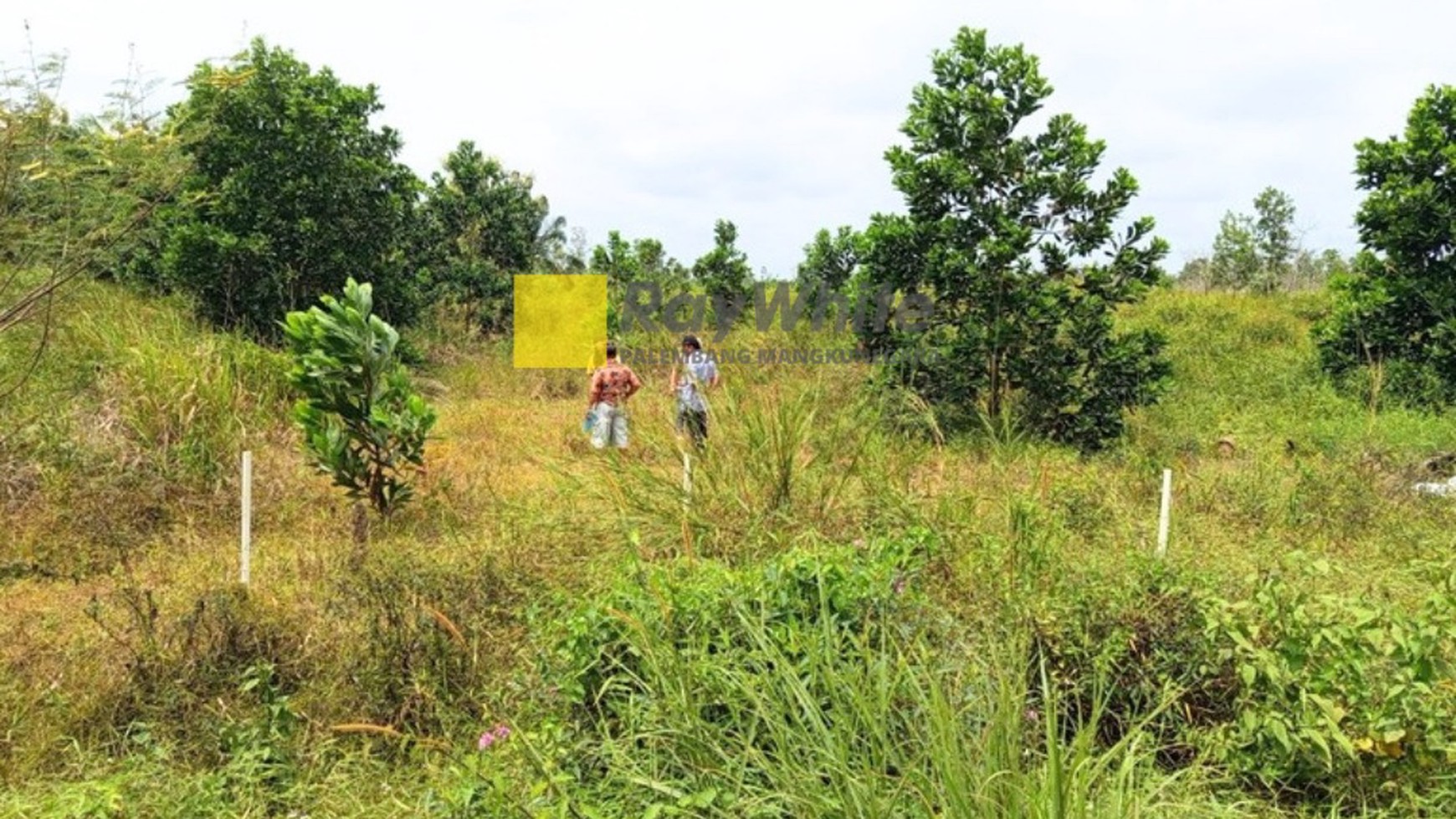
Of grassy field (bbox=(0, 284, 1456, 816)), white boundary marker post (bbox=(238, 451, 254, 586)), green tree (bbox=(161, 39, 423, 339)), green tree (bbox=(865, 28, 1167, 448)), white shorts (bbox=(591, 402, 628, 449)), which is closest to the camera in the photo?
grassy field (bbox=(0, 284, 1456, 816))

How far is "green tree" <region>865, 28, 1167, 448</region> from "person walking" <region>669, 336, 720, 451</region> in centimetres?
332

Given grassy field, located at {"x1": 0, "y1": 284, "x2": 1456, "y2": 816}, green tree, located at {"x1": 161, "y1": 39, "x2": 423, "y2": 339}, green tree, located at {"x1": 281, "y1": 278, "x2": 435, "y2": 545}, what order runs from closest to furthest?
1. grassy field, located at {"x1": 0, "y1": 284, "x2": 1456, "y2": 816}
2. green tree, located at {"x1": 281, "y1": 278, "x2": 435, "y2": 545}
3. green tree, located at {"x1": 161, "y1": 39, "x2": 423, "y2": 339}

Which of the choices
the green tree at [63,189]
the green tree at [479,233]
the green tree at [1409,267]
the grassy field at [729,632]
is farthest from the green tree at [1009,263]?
the green tree at [479,233]

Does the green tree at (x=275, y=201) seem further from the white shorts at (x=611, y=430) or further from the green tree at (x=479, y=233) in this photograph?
the white shorts at (x=611, y=430)

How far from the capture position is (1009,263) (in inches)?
310

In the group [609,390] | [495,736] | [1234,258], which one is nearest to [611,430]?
[609,390]

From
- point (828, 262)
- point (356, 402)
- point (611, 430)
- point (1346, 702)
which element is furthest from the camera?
point (828, 262)

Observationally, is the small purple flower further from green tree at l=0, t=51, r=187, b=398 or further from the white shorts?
green tree at l=0, t=51, r=187, b=398

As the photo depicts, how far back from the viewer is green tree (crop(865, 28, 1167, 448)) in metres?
7.66

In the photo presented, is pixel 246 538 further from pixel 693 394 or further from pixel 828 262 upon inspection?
pixel 828 262

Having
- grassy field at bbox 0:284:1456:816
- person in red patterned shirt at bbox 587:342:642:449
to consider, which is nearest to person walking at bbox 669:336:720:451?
grassy field at bbox 0:284:1456:816

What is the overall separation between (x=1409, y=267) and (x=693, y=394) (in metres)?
10.1

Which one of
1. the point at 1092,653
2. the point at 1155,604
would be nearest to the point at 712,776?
the point at 1092,653

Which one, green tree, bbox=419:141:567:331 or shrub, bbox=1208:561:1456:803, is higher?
green tree, bbox=419:141:567:331
